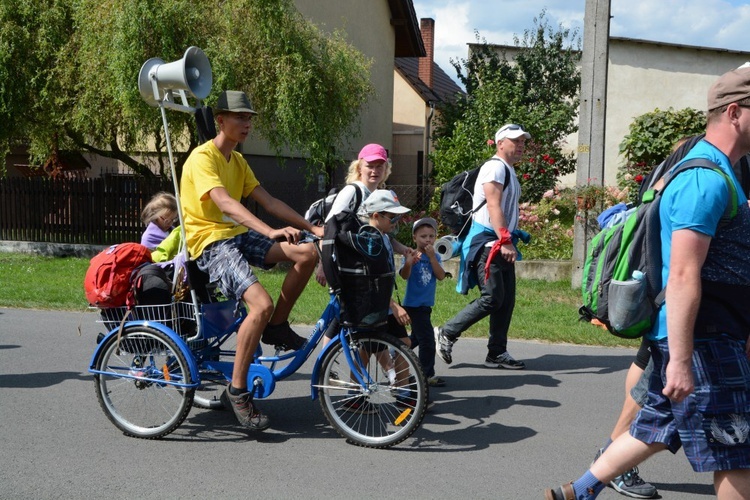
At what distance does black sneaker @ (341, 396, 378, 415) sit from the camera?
5148 millimetres

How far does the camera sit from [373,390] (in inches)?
198

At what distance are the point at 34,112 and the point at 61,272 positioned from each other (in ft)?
13.3

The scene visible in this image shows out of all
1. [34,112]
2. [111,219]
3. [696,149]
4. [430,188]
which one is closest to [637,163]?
[430,188]

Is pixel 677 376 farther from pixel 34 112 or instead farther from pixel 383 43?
pixel 383 43

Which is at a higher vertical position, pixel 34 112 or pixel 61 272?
pixel 34 112

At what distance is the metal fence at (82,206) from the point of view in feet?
55.1

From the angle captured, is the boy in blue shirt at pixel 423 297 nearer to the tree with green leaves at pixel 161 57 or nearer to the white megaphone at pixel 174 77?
the white megaphone at pixel 174 77

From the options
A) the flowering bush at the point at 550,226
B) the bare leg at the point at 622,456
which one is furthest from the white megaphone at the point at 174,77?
the flowering bush at the point at 550,226

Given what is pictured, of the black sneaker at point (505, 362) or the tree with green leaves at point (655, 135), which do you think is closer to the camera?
the black sneaker at point (505, 362)

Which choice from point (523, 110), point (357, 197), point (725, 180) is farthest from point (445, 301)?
point (523, 110)

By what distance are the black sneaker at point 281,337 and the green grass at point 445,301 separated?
11.8 ft

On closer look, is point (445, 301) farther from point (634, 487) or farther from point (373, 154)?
point (634, 487)

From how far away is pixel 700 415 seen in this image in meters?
3.10

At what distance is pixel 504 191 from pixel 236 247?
8.50ft
